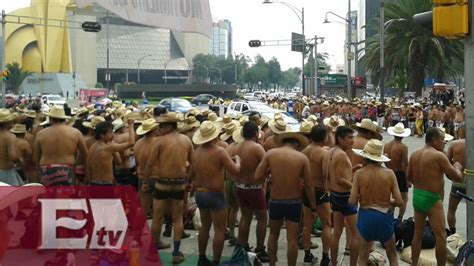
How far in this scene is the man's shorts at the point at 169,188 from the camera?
806 centimetres

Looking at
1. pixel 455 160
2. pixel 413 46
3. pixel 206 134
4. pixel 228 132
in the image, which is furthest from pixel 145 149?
pixel 413 46

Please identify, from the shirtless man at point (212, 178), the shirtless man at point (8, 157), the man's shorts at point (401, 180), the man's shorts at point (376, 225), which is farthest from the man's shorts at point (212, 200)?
the man's shorts at point (401, 180)

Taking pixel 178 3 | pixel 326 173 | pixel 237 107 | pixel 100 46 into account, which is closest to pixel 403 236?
pixel 326 173

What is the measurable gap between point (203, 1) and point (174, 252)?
62132mm

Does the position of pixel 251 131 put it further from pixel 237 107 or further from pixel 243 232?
pixel 237 107

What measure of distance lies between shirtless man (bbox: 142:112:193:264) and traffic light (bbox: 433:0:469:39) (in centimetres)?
351

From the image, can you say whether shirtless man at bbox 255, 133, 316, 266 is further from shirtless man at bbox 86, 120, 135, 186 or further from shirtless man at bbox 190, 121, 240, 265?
shirtless man at bbox 86, 120, 135, 186

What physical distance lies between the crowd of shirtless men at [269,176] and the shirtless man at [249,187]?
1cm

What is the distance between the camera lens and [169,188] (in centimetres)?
807

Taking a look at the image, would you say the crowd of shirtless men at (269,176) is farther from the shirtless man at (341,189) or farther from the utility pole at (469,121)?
the utility pole at (469,121)

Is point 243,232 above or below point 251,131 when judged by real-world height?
below

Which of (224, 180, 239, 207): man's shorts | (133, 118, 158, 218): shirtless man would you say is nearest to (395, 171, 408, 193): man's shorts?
(224, 180, 239, 207): man's shorts

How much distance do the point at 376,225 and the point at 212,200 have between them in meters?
2.01

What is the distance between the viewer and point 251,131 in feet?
27.3
